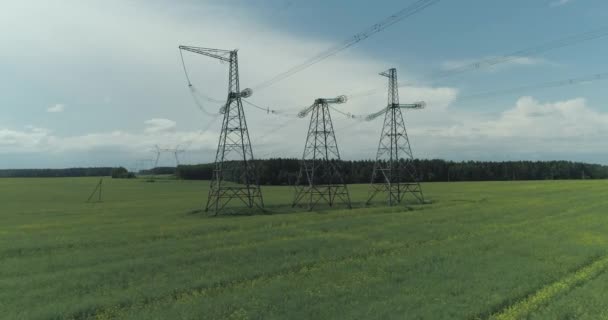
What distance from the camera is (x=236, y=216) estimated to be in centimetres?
4056

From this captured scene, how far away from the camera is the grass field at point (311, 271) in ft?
42.2

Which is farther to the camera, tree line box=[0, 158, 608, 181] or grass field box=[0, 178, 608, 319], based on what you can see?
tree line box=[0, 158, 608, 181]

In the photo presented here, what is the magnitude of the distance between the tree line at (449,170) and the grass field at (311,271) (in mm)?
97075

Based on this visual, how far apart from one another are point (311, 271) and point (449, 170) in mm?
140194

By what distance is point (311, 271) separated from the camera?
17.6 m

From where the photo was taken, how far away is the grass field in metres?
12.9

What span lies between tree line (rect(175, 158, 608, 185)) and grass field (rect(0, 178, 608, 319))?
9708 centimetres

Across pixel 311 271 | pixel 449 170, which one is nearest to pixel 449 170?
pixel 449 170

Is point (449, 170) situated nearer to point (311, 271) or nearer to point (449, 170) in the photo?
point (449, 170)

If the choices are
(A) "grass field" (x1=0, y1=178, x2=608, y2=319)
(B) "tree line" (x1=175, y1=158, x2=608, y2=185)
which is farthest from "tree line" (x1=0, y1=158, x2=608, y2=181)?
(A) "grass field" (x1=0, y1=178, x2=608, y2=319)

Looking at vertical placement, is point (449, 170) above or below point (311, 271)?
above

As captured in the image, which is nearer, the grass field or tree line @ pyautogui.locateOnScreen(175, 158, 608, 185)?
the grass field

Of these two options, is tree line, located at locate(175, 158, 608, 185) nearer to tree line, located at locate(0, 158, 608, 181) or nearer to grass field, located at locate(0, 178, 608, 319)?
tree line, located at locate(0, 158, 608, 181)

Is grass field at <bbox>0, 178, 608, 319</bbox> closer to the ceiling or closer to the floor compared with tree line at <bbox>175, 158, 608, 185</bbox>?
closer to the floor
